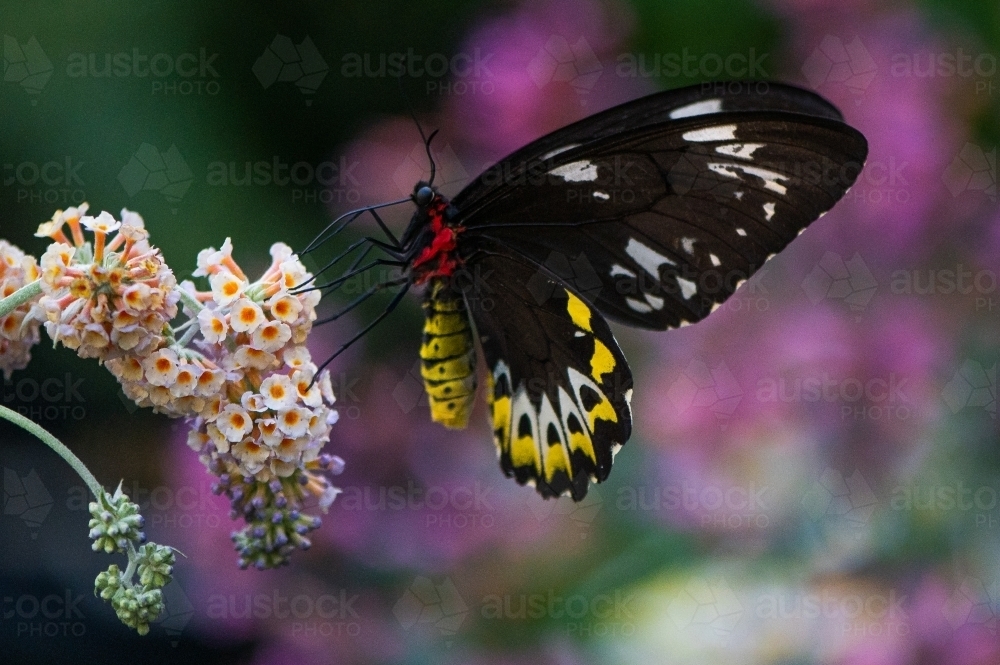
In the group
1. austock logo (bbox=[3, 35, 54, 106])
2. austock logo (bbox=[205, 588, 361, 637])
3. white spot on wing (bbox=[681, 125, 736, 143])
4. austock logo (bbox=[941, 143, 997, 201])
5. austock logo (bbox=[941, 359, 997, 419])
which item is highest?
austock logo (bbox=[3, 35, 54, 106])

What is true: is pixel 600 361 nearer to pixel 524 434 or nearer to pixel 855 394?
pixel 524 434

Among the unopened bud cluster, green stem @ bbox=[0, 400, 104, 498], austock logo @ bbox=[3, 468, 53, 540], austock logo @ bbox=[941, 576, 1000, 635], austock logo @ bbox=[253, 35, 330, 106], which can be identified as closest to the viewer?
green stem @ bbox=[0, 400, 104, 498]

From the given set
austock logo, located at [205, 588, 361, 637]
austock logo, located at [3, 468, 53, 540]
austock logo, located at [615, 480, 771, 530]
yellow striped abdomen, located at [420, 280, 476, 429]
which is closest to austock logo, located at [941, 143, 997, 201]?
austock logo, located at [615, 480, 771, 530]

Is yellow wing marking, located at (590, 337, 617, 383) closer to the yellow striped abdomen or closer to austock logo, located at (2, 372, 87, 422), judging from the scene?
the yellow striped abdomen

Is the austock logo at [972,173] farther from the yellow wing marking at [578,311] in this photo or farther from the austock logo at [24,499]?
the austock logo at [24,499]

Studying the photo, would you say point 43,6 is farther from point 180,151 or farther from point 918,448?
point 918,448

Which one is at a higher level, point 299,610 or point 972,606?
point 299,610

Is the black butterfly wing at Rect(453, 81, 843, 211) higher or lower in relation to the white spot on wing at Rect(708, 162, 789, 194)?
higher

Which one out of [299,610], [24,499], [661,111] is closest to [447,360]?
[661,111]
